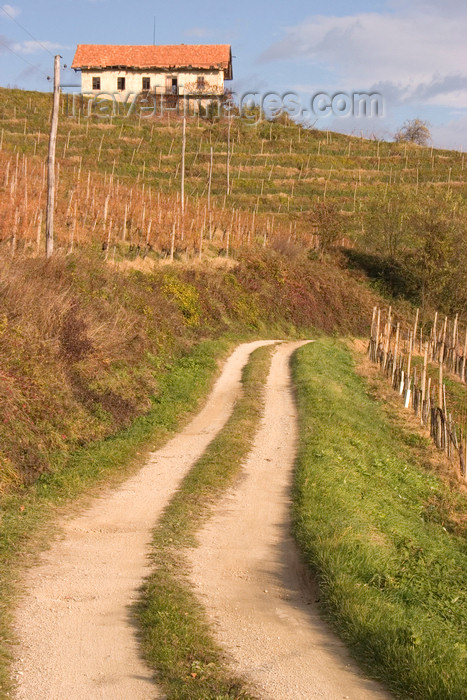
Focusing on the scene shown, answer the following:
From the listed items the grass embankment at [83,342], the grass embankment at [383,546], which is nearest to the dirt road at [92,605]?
the grass embankment at [83,342]

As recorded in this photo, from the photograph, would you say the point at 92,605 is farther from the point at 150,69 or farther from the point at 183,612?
the point at 150,69

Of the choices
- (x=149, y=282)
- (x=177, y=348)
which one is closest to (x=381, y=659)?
(x=177, y=348)

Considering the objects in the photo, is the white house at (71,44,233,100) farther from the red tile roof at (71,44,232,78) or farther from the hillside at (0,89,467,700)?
the hillside at (0,89,467,700)

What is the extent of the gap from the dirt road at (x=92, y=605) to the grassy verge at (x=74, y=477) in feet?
0.67

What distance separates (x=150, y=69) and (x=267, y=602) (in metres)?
74.4

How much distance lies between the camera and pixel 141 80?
242 ft

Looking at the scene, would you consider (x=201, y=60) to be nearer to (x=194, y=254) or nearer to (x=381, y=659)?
(x=194, y=254)

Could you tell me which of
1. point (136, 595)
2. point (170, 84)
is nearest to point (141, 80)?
point (170, 84)

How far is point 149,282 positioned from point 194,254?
28.3 ft

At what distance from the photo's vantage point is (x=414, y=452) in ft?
57.0

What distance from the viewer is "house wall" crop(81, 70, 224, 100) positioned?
73375 millimetres

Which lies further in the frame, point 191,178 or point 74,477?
point 191,178

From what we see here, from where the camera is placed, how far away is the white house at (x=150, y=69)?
7306 centimetres

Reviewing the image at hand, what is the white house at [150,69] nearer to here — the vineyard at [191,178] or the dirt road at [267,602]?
the vineyard at [191,178]
